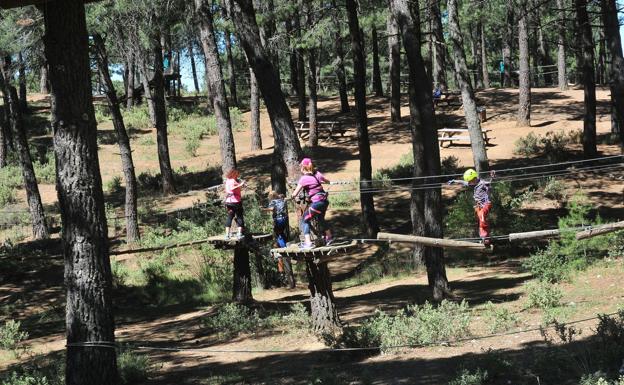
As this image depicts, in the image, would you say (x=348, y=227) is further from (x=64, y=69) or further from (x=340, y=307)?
(x=64, y=69)

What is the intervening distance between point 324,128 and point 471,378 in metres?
27.5

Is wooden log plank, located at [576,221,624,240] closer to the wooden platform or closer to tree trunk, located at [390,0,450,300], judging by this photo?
tree trunk, located at [390,0,450,300]

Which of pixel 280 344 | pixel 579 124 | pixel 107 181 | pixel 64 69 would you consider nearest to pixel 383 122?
pixel 579 124

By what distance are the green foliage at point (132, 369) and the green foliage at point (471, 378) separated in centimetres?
452

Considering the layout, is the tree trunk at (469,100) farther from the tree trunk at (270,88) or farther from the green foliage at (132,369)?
the green foliage at (132,369)

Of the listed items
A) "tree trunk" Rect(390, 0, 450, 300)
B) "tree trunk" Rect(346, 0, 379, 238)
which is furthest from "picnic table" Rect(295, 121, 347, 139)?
"tree trunk" Rect(390, 0, 450, 300)

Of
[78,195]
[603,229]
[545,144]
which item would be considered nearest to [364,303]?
[603,229]

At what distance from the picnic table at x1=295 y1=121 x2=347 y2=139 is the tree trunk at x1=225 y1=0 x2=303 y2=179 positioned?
19.8m

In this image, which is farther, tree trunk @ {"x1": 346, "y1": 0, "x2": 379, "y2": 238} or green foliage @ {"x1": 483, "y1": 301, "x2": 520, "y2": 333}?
tree trunk @ {"x1": 346, "y1": 0, "x2": 379, "y2": 238}

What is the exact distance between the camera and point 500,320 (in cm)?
1026

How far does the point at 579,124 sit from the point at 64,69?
2593cm

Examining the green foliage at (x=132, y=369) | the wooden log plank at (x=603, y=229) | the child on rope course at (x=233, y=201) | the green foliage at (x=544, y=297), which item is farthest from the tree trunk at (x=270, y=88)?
the wooden log plank at (x=603, y=229)

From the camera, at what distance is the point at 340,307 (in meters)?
13.8

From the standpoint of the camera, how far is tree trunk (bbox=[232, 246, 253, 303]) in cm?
1406
